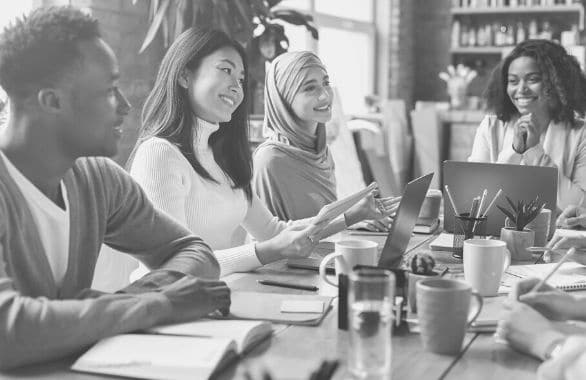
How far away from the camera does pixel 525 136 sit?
2764 mm

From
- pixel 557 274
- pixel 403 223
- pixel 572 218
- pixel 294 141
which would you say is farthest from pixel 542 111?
pixel 403 223

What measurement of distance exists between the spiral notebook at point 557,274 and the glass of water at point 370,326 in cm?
64

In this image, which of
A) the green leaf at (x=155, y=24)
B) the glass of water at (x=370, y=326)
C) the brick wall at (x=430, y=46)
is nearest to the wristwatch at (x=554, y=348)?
the glass of water at (x=370, y=326)

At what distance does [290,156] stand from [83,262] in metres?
1.31

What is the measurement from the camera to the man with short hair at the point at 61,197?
1108mm

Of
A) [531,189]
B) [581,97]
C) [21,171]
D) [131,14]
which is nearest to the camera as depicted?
[21,171]

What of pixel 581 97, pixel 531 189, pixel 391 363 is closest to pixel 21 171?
pixel 391 363

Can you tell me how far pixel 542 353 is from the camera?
3.60ft

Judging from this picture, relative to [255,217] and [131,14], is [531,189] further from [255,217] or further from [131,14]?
[131,14]

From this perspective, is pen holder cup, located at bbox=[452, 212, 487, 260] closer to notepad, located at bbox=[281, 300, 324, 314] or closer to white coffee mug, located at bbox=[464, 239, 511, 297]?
white coffee mug, located at bbox=[464, 239, 511, 297]

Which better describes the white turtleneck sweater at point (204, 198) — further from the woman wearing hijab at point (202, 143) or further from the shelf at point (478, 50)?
the shelf at point (478, 50)

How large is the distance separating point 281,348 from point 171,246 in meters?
0.49

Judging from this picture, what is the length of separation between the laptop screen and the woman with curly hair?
1275 mm

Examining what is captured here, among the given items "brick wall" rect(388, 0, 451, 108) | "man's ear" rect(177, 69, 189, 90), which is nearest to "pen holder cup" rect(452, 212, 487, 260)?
"man's ear" rect(177, 69, 189, 90)
